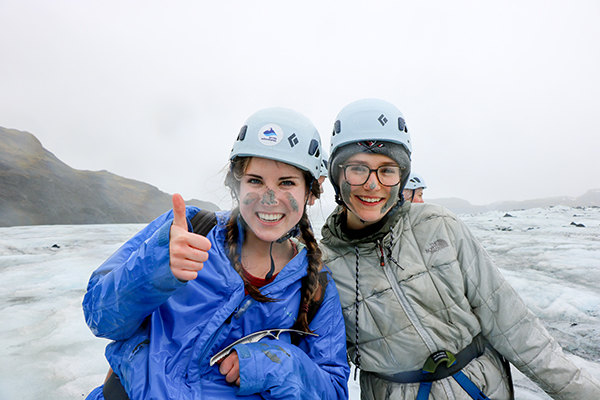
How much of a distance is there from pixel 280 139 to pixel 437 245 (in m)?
1.39

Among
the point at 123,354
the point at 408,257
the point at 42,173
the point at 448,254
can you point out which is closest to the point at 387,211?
the point at 408,257

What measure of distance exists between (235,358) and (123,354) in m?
0.58

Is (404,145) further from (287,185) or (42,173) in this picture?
(42,173)

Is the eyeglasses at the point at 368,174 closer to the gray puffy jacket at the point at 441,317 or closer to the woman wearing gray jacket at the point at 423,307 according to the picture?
the woman wearing gray jacket at the point at 423,307

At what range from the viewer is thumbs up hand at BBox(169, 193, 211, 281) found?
1243 millimetres

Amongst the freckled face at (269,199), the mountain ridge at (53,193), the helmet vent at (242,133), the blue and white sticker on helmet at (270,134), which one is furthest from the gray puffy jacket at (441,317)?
the mountain ridge at (53,193)

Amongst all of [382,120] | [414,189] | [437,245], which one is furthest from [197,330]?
[414,189]

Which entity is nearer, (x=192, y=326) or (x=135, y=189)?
(x=192, y=326)

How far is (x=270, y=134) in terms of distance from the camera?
1.94 m

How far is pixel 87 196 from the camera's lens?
3331cm

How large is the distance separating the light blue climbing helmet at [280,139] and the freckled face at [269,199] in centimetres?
7

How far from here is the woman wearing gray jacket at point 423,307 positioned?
1.89m

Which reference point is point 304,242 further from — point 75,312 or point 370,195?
point 75,312

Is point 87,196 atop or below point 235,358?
below
